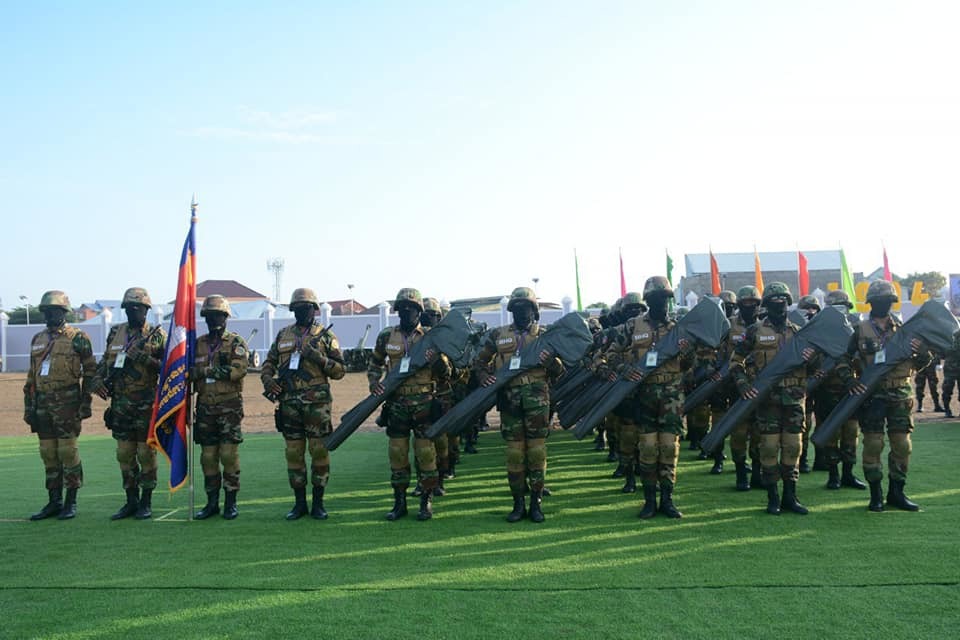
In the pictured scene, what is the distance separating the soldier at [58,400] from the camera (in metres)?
7.18

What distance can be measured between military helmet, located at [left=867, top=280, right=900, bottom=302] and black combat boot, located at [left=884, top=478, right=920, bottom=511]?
1751 mm

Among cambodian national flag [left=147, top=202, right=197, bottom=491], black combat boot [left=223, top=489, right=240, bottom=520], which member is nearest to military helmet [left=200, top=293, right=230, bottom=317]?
cambodian national flag [left=147, top=202, right=197, bottom=491]

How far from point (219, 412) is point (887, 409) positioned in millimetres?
6431

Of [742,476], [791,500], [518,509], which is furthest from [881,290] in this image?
[518,509]

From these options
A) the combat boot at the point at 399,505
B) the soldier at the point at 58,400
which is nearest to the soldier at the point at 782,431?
the combat boot at the point at 399,505

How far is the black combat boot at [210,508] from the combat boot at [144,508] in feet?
1.52

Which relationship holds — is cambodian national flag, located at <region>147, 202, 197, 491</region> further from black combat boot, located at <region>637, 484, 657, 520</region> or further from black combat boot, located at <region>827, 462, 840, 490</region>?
black combat boot, located at <region>827, 462, 840, 490</region>

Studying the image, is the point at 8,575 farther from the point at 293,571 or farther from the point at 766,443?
the point at 766,443

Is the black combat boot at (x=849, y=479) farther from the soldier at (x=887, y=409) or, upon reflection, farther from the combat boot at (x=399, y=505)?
the combat boot at (x=399, y=505)

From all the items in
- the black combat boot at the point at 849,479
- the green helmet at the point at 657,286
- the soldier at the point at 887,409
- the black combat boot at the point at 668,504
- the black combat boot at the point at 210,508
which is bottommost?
the black combat boot at the point at 849,479

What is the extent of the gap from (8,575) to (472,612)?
3.60 m

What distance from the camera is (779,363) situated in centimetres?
675

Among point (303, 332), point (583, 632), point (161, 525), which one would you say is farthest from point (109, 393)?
point (583, 632)

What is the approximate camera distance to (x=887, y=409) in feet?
21.9
